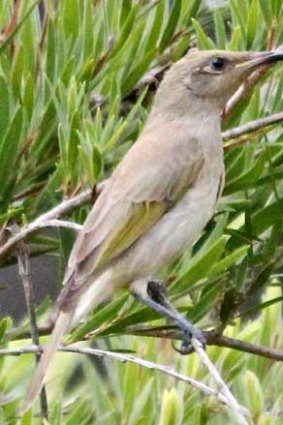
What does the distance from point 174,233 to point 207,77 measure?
15.1 inches

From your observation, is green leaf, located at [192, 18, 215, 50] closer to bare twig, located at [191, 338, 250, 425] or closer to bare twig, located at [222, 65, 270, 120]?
bare twig, located at [222, 65, 270, 120]

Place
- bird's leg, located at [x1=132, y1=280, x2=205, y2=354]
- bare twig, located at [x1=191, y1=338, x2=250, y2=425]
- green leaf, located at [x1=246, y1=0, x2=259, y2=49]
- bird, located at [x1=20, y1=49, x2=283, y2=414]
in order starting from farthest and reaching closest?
bird, located at [x1=20, y1=49, x2=283, y2=414]
green leaf, located at [x1=246, y1=0, x2=259, y2=49]
bird's leg, located at [x1=132, y1=280, x2=205, y2=354]
bare twig, located at [x1=191, y1=338, x2=250, y2=425]

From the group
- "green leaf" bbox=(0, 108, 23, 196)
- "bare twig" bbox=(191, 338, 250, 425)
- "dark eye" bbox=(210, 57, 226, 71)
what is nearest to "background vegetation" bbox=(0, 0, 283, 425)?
"green leaf" bbox=(0, 108, 23, 196)

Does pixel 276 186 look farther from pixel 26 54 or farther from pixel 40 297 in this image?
pixel 40 297

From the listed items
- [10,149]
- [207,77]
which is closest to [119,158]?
[10,149]

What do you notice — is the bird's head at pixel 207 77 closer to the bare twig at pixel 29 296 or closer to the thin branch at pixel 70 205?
the thin branch at pixel 70 205

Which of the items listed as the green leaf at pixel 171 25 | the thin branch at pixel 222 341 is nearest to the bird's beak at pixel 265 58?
the green leaf at pixel 171 25

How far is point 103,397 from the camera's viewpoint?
1.36 meters

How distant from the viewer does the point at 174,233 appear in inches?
62.9

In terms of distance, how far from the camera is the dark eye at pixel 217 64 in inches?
68.7

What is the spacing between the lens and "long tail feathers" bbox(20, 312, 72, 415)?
3.81 ft

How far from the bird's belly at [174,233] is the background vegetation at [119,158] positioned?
89 millimetres

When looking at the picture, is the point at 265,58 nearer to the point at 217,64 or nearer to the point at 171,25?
the point at 171,25

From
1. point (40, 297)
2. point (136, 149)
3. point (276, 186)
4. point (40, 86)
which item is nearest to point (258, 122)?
point (276, 186)
